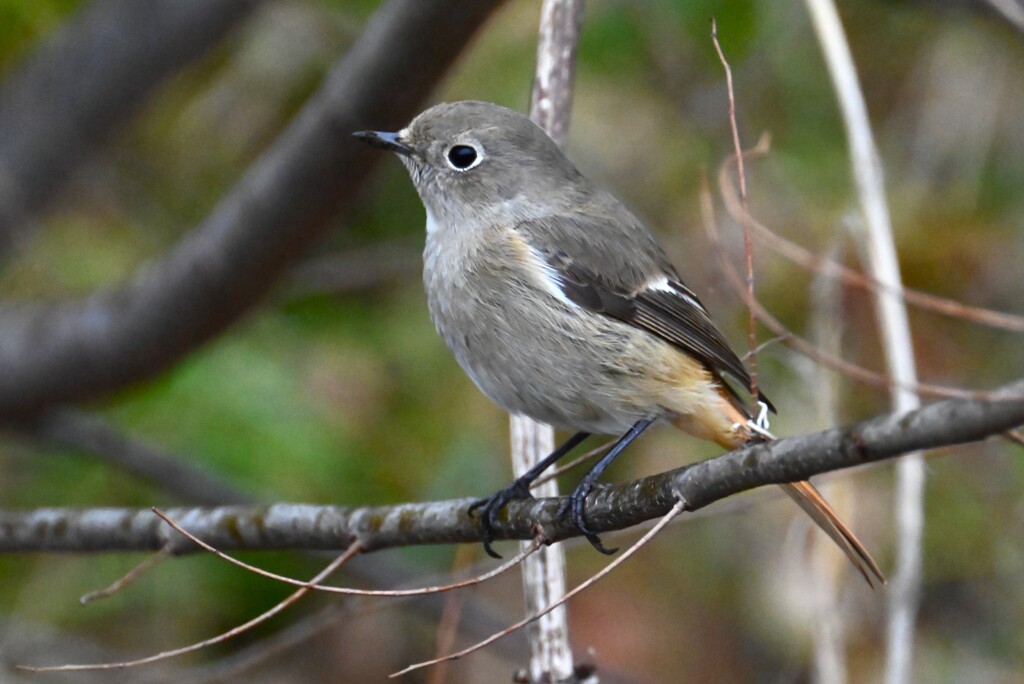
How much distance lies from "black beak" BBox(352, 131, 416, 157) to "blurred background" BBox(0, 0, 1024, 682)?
3.73 ft

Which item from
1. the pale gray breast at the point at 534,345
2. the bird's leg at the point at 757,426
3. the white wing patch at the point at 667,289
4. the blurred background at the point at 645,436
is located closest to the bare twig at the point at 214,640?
the pale gray breast at the point at 534,345

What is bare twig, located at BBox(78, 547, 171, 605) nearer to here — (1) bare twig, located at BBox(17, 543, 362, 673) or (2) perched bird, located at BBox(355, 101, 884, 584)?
(1) bare twig, located at BBox(17, 543, 362, 673)

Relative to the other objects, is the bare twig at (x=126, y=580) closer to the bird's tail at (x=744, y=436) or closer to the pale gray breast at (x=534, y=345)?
the pale gray breast at (x=534, y=345)

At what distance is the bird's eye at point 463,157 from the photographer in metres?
3.32

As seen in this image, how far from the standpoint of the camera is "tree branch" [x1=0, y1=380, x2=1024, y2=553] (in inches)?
59.1

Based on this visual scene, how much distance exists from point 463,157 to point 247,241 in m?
0.78

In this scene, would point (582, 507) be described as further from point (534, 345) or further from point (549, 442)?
point (549, 442)

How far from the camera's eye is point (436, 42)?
3.07 metres

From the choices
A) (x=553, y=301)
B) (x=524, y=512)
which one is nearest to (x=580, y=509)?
(x=524, y=512)

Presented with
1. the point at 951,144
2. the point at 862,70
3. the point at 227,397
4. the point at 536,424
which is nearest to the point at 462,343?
the point at 536,424

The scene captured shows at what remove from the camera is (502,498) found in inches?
109

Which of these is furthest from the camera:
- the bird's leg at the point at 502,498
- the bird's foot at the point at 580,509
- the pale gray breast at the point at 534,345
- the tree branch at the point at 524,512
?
the pale gray breast at the point at 534,345

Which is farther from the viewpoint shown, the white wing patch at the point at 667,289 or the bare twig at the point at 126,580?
the white wing patch at the point at 667,289

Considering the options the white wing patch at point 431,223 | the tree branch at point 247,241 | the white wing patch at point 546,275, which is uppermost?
the tree branch at point 247,241
